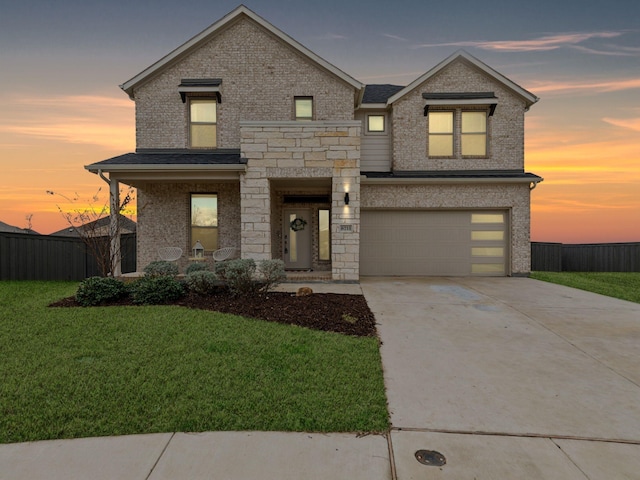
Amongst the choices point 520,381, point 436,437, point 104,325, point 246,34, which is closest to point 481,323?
point 520,381

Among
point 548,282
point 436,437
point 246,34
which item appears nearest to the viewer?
point 436,437

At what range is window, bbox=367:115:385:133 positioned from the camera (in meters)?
13.4

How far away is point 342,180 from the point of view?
10.4 meters

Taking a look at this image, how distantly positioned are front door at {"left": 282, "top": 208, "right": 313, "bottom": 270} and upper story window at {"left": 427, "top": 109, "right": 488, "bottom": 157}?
5.41 metres

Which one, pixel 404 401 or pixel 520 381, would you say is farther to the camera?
pixel 520 381

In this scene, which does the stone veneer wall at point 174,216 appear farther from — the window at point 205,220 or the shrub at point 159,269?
the shrub at point 159,269

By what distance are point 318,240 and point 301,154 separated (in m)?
3.91

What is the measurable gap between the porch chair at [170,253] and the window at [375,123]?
8.44m

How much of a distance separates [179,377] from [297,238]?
9.54 m

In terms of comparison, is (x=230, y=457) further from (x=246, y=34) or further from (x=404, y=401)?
(x=246, y=34)

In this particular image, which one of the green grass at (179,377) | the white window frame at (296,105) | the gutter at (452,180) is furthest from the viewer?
the white window frame at (296,105)

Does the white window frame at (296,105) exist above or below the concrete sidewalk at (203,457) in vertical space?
above

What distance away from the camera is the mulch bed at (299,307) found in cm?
605

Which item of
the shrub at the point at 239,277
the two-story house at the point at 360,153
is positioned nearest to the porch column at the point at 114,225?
the two-story house at the point at 360,153
